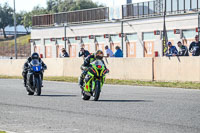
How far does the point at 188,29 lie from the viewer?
134ft

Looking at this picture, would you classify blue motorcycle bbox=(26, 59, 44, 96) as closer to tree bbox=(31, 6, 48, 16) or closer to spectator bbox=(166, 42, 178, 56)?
spectator bbox=(166, 42, 178, 56)

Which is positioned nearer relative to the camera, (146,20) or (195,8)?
(195,8)

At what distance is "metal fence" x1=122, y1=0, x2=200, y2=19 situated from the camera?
1626 inches

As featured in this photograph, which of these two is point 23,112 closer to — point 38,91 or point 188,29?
point 38,91

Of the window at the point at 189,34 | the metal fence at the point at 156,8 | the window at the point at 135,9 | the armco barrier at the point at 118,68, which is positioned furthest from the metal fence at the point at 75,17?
the armco barrier at the point at 118,68

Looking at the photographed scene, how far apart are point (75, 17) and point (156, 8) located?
1230 centimetres

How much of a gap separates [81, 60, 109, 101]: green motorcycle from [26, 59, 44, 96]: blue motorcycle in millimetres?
2975

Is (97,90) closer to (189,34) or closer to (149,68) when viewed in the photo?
(149,68)

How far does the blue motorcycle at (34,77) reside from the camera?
1825cm

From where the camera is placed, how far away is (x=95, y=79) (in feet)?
50.0

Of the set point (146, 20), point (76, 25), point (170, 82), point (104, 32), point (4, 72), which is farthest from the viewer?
point (76, 25)

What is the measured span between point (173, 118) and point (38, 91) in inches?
320

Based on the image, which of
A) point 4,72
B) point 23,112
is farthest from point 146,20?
point 23,112

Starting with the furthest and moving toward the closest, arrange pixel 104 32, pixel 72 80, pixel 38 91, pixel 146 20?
1. pixel 104 32
2. pixel 146 20
3. pixel 72 80
4. pixel 38 91
